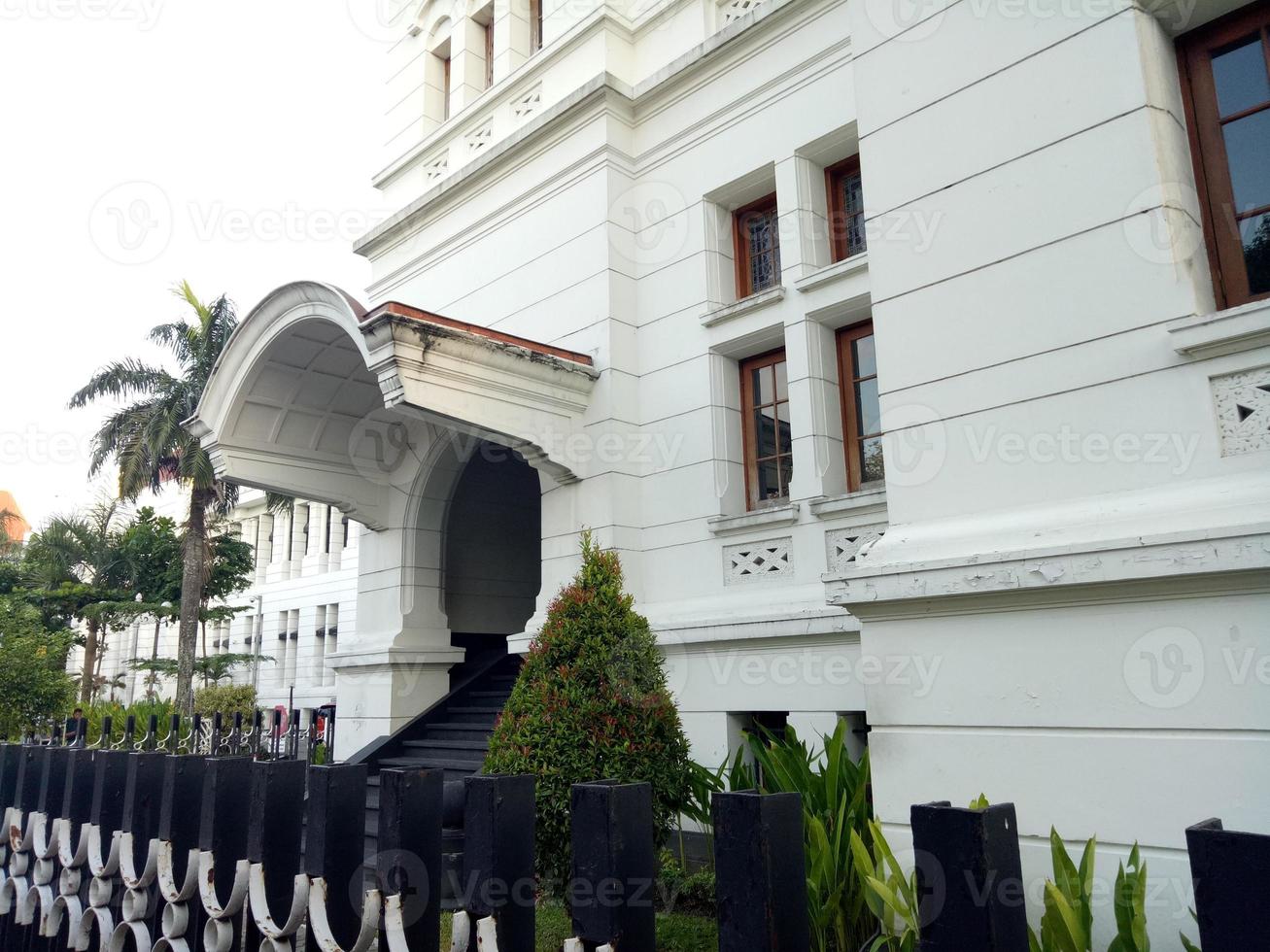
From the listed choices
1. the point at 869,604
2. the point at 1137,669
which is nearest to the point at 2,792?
the point at 869,604

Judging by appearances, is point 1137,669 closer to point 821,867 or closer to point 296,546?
point 821,867

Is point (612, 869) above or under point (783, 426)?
under

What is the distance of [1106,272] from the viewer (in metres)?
3.57

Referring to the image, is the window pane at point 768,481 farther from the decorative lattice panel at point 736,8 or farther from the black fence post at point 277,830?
the black fence post at point 277,830

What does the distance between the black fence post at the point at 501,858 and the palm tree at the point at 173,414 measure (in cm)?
2136

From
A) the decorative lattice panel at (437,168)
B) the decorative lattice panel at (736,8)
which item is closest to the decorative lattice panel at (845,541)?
the decorative lattice panel at (736,8)

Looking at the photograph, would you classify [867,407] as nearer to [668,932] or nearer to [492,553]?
[668,932]

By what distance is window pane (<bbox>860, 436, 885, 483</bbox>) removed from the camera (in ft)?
25.5

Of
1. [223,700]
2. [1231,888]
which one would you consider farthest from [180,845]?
[223,700]

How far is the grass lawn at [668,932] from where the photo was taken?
4762mm

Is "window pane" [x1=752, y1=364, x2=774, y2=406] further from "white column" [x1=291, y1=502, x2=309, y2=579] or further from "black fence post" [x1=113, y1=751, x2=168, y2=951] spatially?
"white column" [x1=291, y1=502, x2=309, y2=579]

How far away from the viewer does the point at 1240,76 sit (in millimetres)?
3969

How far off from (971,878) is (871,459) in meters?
6.66

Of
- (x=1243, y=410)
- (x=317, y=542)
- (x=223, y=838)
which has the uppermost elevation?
(x=317, y=542)
